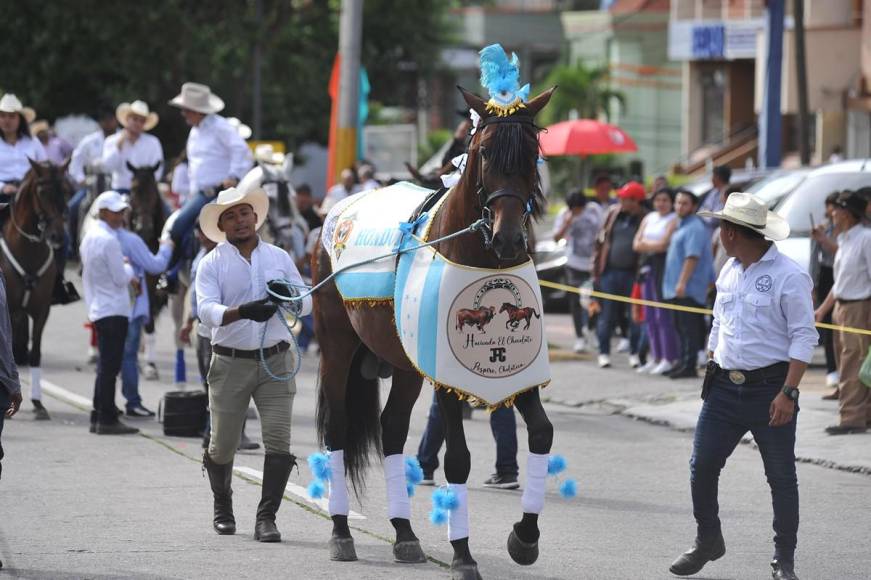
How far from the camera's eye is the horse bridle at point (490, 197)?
A: 23.9 feet

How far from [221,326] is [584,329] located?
12.5m

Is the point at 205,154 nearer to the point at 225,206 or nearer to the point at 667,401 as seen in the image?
the point at 667,401

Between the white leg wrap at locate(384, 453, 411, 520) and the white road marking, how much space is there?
27.1 inches

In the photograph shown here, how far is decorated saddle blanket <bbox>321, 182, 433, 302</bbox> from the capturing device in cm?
834

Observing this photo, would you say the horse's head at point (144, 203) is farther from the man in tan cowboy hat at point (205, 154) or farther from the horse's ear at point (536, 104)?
the horse's ear at point (536, 104)

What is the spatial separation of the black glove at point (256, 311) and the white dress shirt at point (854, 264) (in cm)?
607

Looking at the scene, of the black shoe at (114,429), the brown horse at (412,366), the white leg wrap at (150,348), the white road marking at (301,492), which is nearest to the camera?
the brown horse at (412,366)

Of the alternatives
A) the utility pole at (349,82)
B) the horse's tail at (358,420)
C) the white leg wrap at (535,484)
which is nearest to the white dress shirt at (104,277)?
the horse's tail at (358,420)

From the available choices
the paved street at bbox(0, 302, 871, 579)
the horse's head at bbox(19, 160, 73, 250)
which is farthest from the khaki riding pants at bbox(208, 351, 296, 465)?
the horse's head at bbox(19, 160, 73, 250)

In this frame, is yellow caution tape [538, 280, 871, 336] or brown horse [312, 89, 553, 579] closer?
brown horse [312, 89, 553, 579]

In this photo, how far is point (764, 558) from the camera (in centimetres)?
830

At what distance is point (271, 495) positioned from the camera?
8.71m

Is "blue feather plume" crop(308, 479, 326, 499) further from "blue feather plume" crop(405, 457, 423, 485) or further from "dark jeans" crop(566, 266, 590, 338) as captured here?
"dark jeans" crop(566, 266, 590, 338)

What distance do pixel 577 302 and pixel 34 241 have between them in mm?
7056
